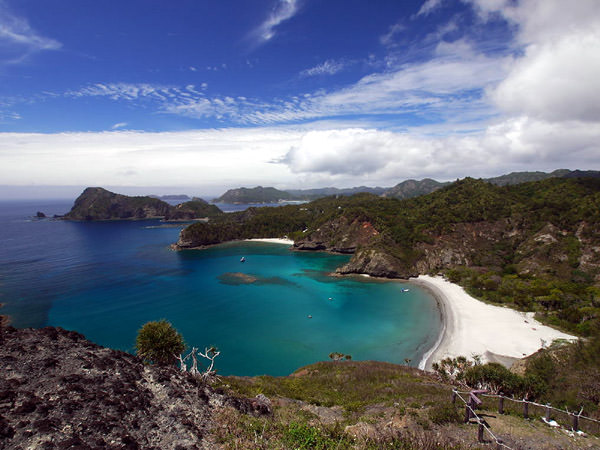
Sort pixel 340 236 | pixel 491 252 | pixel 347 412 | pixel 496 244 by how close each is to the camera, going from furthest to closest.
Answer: pixel 340 236 < pixel 496 244 < pixel 491 252 < pixel 347 412

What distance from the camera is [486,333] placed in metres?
44.4

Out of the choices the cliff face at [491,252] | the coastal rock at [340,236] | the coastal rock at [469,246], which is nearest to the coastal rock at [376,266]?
the cliff face at [491,252]

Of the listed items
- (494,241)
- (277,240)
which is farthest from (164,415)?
(277,240)

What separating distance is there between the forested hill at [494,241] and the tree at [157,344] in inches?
2255

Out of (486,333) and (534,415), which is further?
(486,333)

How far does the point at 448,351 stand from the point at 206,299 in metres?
49.0

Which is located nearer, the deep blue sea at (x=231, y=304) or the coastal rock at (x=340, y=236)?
the deep blue sea at (x=231, y=304)

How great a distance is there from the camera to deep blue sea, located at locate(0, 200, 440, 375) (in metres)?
42.6

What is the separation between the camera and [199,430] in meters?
11.9

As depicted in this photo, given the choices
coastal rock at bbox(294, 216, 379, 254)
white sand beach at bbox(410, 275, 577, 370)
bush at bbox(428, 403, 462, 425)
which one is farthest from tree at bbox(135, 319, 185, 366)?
coastal rock at bbox(294, 216, 379, 254)

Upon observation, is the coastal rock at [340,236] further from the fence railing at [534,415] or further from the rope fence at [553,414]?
the fence railing at [534,415]

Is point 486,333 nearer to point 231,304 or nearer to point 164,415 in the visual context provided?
point 231,304

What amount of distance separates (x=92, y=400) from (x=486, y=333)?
170 ft

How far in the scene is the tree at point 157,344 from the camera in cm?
2720
